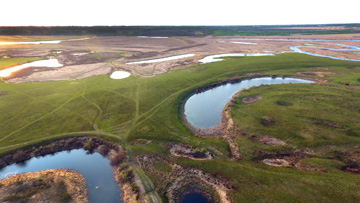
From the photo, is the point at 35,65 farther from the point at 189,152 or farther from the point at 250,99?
the point at 250,99

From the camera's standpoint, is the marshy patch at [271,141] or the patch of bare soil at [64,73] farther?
the patch of bare soil at [64,73]

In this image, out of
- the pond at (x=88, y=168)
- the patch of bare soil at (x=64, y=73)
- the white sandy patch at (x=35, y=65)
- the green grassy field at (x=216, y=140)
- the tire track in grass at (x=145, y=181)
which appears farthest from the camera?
the white sandy patch at (x=35, y=65)

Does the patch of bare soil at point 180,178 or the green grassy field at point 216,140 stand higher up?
the green grassy field at point 216,140

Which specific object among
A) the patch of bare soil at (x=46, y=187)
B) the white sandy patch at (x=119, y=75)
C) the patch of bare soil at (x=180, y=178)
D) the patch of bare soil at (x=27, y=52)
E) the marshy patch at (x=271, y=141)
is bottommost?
the patch of bare soil at (x=46, y=187)

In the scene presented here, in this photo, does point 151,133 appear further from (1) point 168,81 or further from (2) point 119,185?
(1) point 168,81

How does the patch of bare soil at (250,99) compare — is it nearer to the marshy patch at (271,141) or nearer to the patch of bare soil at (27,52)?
the marshy patch at (271,141)

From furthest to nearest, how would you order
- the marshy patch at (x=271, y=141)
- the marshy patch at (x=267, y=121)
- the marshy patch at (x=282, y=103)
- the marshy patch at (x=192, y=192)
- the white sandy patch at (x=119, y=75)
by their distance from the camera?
the white sandy patch at (x=119, y=75) < the marshy patch at (x=282, y=103) < the marshy patch at (x=267, y=121) < the marshy patch at (x=271, y=141) < the marshy patch at (x=192, y=192)

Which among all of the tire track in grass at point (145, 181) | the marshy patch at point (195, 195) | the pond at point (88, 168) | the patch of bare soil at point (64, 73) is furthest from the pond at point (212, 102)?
the patch of bare soil at point (64, 73)

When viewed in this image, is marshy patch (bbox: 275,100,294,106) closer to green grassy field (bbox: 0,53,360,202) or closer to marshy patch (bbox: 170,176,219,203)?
green grassy field (bbox: 0,53,360,202)
